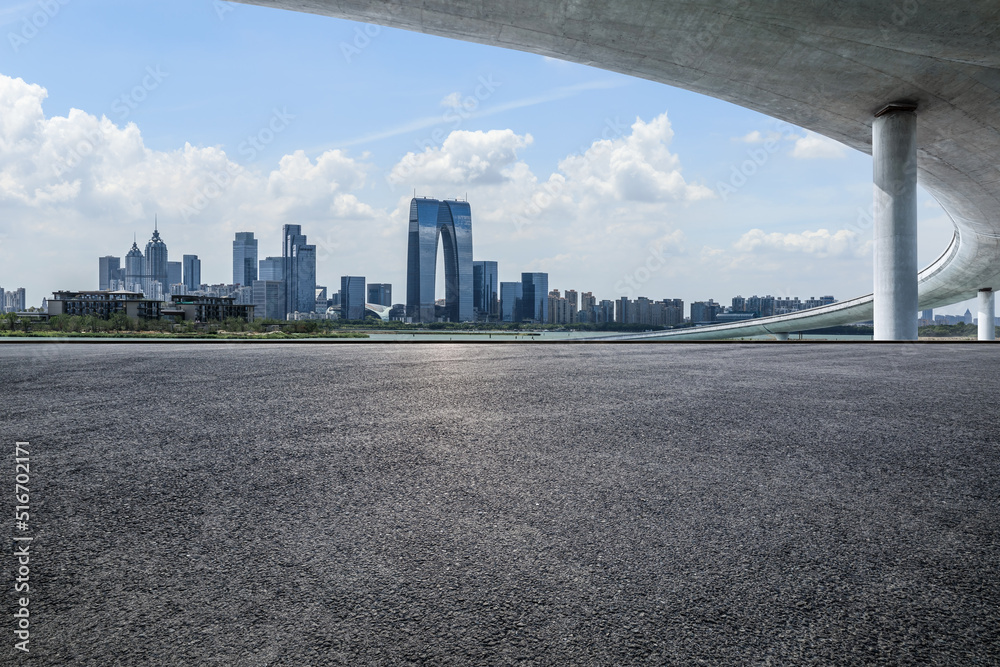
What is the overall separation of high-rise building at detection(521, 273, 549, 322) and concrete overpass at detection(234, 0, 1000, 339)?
2549 inches

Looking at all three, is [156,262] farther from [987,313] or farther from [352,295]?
[987,313]

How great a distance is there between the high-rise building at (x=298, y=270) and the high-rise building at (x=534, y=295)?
131ft

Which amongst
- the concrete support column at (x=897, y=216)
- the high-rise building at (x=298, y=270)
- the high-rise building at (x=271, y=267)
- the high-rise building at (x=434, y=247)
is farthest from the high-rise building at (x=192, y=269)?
the concrete support column at (x=897, y=216)

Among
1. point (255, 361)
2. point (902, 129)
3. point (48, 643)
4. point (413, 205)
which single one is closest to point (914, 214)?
point (902, 129)

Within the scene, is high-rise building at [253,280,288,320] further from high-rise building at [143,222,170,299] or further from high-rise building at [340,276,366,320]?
high-rise building at [143,222,170,299]

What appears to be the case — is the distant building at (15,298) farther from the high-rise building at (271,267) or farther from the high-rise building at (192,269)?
the high-rise building at (271,267)

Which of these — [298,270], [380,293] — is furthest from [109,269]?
[380,293]

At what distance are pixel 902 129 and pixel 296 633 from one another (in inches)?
1223

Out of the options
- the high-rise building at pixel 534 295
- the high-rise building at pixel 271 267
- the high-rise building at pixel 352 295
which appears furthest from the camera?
the high-rise building at pixel 271 267

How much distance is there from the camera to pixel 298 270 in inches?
5335

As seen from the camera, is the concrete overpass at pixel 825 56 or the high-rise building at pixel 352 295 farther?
the high-rise building at pixel 352 295

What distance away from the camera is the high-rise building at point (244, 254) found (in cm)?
16725

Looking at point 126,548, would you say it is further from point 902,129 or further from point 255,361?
point 902,129

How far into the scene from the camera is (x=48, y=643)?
1986 millimetres
